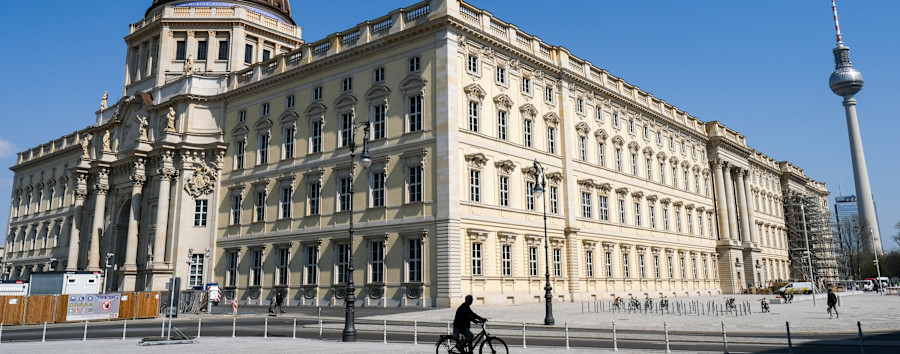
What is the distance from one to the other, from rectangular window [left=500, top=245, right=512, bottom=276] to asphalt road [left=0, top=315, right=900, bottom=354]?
477 inches

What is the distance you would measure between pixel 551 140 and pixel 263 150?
69.5 ft

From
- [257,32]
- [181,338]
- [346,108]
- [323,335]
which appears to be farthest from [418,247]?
[257,32]

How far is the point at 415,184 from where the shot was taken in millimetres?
38156

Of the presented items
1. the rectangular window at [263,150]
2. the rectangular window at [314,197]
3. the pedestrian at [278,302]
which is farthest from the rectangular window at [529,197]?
the rectangular window at [263,150]

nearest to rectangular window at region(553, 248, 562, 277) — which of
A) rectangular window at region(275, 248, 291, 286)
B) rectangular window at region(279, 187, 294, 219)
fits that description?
rectangular window at region(275, 248, 291, 286)

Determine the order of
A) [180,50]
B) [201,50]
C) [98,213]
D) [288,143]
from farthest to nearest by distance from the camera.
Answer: [201,50], [180,50], [98,213], [288,143]

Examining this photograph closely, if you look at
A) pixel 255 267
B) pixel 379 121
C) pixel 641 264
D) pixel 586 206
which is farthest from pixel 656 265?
pixel 255 267

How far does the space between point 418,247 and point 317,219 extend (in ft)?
29.2

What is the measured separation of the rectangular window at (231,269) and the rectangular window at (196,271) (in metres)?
2.56

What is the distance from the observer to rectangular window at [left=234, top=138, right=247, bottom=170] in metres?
49.9

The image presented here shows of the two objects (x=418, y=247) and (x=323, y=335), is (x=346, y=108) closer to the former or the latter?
(x=418, y=247)

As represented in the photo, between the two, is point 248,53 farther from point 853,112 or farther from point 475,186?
point 853,112

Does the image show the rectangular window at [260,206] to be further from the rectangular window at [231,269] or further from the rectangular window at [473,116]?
the rectangular window at [473,116]

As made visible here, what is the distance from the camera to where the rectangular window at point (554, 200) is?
1709 inches
